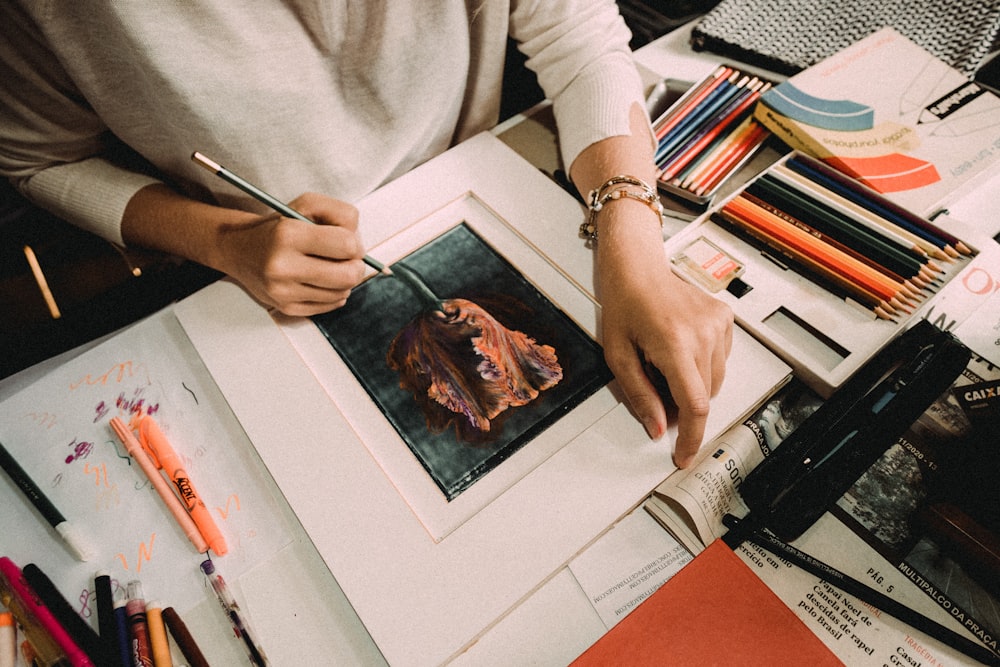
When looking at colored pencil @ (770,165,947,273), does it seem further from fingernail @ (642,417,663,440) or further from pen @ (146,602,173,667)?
pen @ (146,602,173,667)

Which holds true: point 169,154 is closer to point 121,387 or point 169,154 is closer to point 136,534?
point 121,387

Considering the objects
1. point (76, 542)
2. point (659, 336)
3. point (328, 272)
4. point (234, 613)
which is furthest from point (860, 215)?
point (76, 542)

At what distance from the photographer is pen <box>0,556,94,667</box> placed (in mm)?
422

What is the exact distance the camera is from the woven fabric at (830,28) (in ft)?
2.52

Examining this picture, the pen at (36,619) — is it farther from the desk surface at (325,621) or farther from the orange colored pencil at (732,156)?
the orange colored pencil at (732,156)

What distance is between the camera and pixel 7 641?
1.40 feet

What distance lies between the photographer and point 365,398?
1.70 feet

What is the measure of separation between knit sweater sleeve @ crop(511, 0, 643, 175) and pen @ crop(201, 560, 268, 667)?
0.59 m

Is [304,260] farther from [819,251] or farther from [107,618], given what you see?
[819,251]

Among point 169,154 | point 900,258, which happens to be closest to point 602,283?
point 900,258

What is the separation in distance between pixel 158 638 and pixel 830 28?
1109 mm

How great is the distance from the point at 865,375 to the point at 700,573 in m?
0.24

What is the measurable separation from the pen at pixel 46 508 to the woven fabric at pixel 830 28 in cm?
101

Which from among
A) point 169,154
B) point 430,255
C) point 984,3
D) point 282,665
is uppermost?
point 169,154
